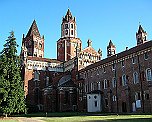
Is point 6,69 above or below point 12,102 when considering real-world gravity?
above

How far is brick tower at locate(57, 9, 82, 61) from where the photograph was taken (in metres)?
82.6

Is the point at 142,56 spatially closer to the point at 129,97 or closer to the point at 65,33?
the point at 129,97

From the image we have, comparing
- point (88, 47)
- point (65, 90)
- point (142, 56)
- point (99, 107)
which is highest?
point (88, 47)

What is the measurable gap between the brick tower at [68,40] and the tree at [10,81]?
40.9m

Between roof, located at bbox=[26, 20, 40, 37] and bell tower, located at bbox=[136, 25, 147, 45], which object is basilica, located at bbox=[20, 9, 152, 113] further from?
roof, located at bbox=[26, 20, 40, 37]

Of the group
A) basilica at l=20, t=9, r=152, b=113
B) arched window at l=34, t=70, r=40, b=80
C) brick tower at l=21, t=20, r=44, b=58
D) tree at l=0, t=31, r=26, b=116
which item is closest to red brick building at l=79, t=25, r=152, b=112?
basilica at l=20, t=9, r=152, b=113

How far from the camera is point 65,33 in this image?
84125 millimetres

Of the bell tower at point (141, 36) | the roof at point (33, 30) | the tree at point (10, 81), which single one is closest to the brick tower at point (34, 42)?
the roof at point (33, 30)

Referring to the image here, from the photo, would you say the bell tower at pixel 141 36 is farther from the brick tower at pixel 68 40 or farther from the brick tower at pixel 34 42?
the brick tower at pixel 34 42

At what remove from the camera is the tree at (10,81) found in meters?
39.0

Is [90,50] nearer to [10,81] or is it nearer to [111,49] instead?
[111,49]

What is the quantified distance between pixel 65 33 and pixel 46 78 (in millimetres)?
18024

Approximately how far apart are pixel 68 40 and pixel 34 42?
54.5ft

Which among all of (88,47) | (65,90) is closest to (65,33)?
(88,47)
